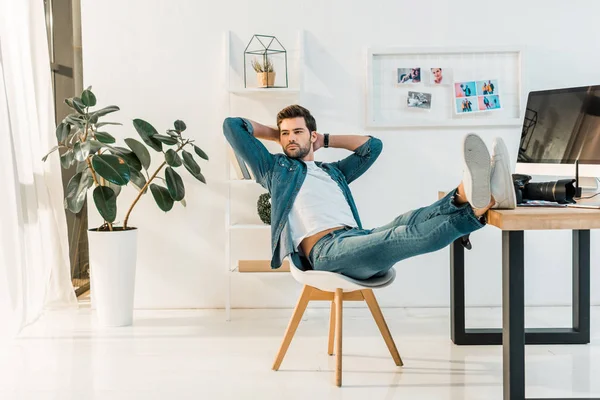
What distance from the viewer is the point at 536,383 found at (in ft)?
7.66

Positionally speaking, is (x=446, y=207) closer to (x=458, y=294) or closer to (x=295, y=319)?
(x=295, y=319)

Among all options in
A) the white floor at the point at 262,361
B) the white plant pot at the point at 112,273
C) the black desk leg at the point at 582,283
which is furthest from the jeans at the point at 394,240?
the white plant pot at the point at 112,273

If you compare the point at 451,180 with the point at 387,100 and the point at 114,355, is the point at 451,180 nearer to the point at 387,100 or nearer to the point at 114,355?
the point at 387,100

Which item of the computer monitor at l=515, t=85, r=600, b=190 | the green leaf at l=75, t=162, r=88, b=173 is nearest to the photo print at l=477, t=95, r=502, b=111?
the computer monitor at l=515, t=85, r=600, b=190

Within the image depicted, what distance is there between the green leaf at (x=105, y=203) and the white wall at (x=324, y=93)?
0.46m

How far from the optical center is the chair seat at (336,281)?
2277 mm

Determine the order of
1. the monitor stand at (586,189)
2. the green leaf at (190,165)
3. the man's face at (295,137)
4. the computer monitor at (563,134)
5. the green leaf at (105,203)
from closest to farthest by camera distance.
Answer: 1. the monitor stand at (586,189)
2. the computer monitor at (563,134)
3. the man's face at (295,137)
4. the green leaf at (105,203)
5. the green leaf at (190,165)

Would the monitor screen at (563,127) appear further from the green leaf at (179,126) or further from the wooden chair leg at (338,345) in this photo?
the green leaf at (179,126)

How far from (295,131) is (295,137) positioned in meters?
0.03

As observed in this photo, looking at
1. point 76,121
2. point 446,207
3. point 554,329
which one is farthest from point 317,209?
point 76,121

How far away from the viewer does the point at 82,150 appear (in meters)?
2.98

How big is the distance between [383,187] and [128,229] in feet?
4.77

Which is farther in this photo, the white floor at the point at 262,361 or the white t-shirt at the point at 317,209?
the white t-shirt at the point at 317,209

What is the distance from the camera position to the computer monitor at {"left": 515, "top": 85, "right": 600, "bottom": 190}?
7.83 ft
